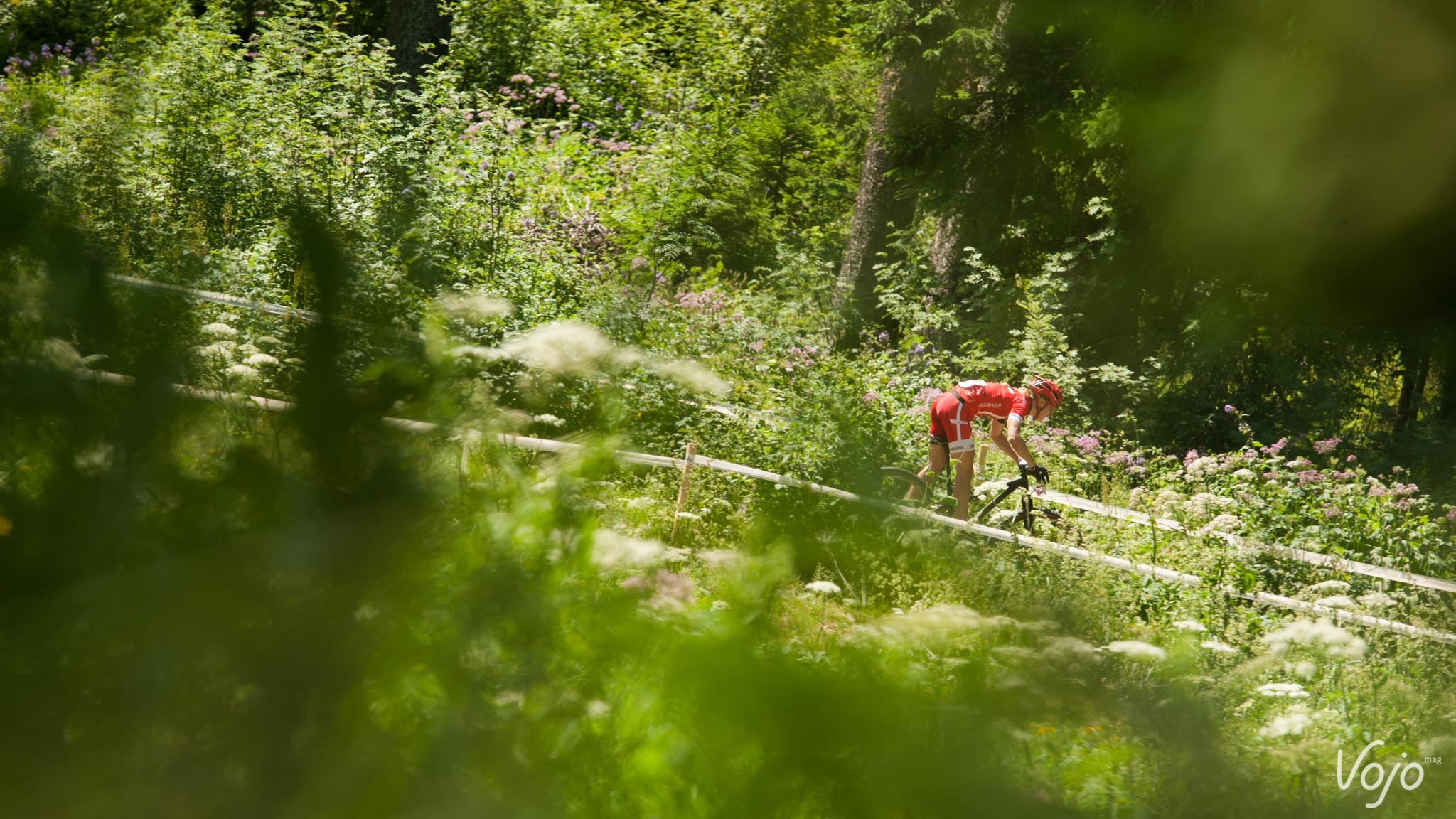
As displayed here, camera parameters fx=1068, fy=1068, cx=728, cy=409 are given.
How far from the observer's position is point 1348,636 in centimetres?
408

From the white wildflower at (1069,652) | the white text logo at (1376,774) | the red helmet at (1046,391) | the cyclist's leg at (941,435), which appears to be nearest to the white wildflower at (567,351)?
the white wildflower at (1069,652)

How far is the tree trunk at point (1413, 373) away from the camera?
31.5ft

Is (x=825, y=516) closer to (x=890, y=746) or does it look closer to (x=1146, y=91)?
(x=890, y=746)

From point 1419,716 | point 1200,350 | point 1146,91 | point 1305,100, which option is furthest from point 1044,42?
point 1419,716

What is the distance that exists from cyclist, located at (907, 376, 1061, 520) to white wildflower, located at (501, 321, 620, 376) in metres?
6.08

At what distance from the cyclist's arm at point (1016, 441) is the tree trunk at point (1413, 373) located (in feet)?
16.3

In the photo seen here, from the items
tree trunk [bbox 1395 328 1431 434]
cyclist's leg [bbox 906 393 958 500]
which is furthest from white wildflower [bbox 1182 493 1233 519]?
tree trunk [bbox 1395 328 1431 434]

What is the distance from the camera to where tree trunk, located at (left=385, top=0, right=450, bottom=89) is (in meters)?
11.6

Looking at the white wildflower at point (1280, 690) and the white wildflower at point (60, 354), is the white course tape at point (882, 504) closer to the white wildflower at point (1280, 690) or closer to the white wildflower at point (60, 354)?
the white wildflower at point (60, 354)

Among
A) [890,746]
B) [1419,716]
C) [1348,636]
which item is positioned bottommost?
[1419,716]

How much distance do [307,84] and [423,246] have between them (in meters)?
8.94

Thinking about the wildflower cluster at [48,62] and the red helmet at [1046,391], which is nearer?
the red helmet at [1046,391]

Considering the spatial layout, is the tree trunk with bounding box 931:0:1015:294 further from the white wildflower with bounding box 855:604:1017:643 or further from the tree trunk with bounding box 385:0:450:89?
the white wildflower with bounding box 855:604:1017:643

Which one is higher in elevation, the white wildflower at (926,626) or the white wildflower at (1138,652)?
the white wildflower at (926,626)
